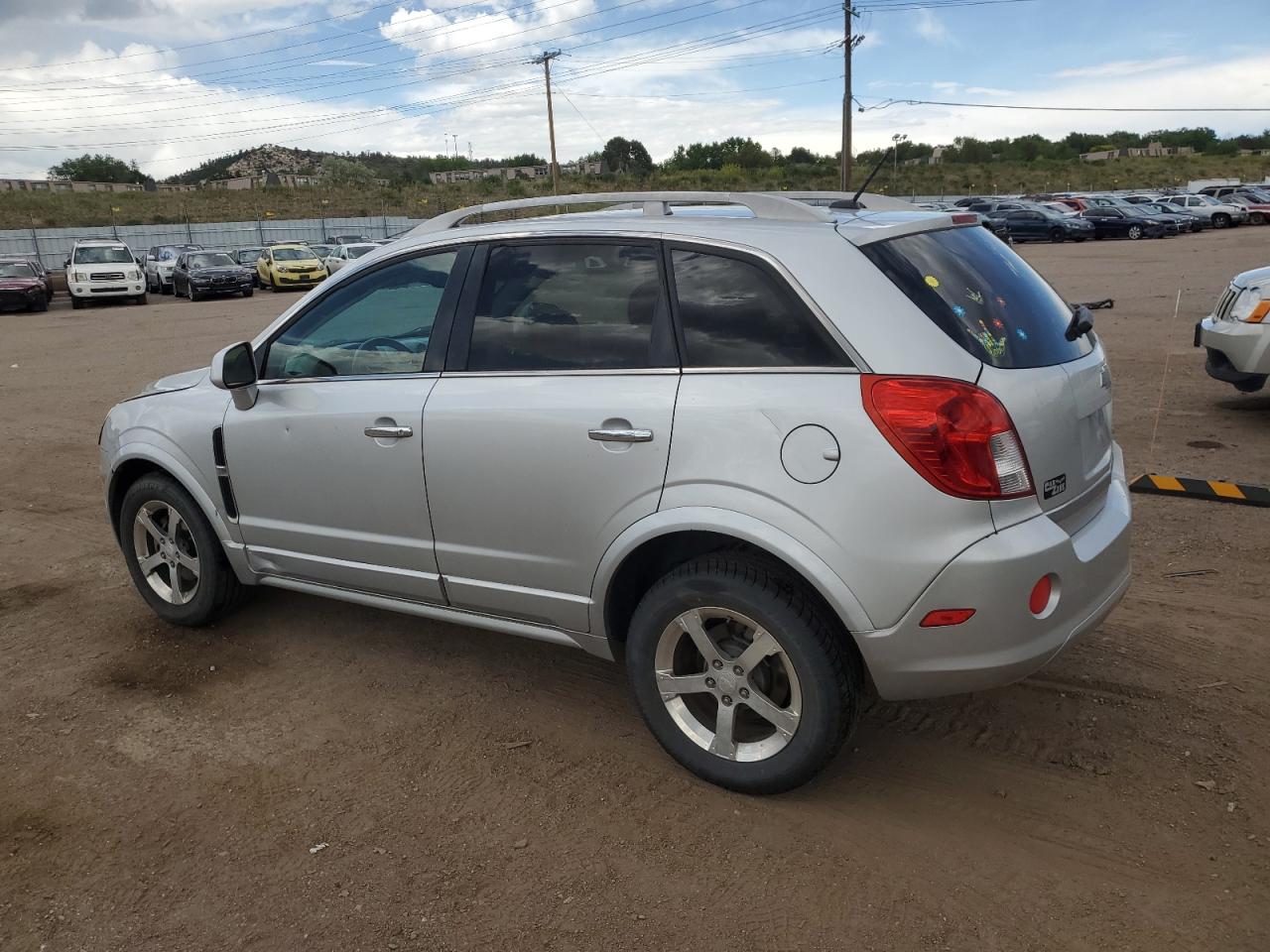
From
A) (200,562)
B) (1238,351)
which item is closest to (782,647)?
(200,562)

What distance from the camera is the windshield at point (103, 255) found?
27219 millimetres

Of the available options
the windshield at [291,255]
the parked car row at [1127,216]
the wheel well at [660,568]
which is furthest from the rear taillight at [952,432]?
the parked car row at [1127,216]

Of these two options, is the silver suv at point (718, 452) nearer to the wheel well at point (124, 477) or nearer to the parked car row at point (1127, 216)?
the wheel well at point (124, 477)

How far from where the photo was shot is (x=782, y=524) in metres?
2.94

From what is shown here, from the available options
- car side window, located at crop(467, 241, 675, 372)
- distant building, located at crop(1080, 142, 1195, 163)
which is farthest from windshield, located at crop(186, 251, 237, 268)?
distant building, located at crop(1080, 142, 1195, 163)

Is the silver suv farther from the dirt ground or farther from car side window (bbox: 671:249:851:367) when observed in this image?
the dirt ground

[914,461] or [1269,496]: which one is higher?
[914,461]

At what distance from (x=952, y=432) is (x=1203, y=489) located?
13.7ft

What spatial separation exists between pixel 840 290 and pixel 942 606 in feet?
3.18

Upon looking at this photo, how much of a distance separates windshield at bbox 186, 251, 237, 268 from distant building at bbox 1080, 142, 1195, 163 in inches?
3429

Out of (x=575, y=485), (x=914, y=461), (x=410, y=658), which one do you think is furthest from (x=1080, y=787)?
(x=410, y=658)

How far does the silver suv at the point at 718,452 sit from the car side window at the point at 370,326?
1cm

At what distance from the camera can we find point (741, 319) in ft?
10.3

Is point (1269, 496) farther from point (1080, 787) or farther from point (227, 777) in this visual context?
point (227, 777)
